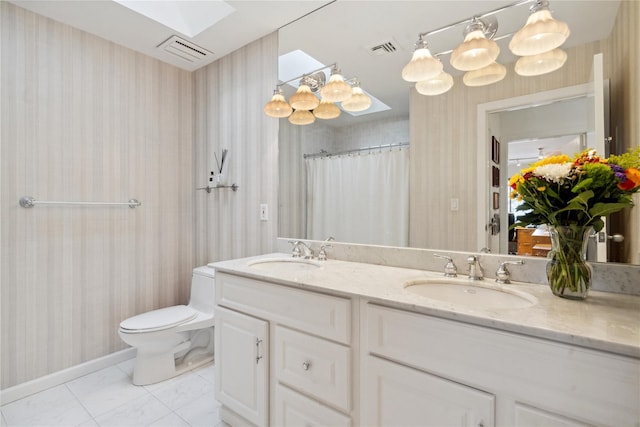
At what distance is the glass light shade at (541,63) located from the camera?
1158 mm

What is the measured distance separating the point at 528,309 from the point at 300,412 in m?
0.92

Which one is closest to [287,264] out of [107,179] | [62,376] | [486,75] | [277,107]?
[277,107]

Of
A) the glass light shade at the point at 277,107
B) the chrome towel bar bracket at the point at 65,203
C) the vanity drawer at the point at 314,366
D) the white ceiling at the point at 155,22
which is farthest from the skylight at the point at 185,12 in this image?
the vanity drawer at the point at 314,366

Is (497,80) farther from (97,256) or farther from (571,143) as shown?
(97,256)

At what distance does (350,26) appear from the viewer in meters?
1.73

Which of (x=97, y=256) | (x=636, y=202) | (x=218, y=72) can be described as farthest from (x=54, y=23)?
(x=636, y=202)

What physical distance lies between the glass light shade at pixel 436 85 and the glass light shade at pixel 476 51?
99mm

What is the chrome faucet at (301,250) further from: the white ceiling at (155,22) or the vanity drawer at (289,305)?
the white ceiling at (155,22)

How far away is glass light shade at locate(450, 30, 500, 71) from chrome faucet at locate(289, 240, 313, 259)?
1222 mm

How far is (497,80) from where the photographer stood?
1.29m

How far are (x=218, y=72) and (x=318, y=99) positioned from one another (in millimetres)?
1075

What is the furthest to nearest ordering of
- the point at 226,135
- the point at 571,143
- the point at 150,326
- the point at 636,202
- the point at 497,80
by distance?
1. the point at 226,135
2. the point at 150,326
3. the point at 497,80
4. the point at 571,143
5. the point at 636,202

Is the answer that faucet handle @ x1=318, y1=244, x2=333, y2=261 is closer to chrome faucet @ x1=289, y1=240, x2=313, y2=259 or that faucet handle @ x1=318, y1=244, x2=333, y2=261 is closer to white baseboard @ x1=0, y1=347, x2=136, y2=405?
chrome faucet @ x1=289, y1=240, x2=313, y2=259

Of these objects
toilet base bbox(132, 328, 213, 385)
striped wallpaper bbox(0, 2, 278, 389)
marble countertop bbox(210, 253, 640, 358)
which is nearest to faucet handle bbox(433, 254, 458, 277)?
marble countertop bbox(210, 253, 640, 358)
